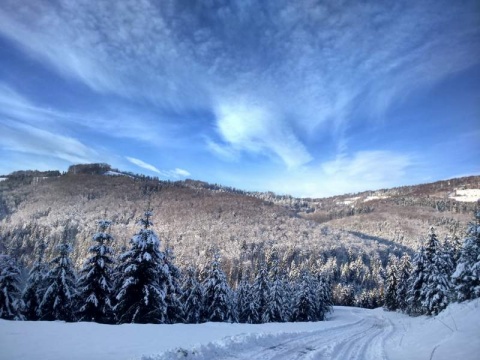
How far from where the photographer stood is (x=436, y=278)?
37.7m

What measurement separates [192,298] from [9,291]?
58.9ft

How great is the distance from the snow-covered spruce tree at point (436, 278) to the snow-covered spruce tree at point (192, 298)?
27.8 meters

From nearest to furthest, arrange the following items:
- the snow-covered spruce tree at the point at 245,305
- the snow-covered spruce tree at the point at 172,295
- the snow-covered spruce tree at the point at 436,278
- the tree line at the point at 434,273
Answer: the snow-covered spruce tree at the point at 172,295, the tree line at the point at 434,273, the snow-covered spruce tree at the point at 436,278, the snow-covered spruce tree at the point at 245,305

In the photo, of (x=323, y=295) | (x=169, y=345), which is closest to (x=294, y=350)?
(x=169, y=345)

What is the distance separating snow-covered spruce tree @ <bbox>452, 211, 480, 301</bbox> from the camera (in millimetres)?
19812

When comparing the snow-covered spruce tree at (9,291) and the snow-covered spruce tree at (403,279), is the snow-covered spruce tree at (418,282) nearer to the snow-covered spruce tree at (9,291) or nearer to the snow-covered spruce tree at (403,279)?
the snow-covered spruce tree at (403,279)

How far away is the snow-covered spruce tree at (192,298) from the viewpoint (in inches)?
1341

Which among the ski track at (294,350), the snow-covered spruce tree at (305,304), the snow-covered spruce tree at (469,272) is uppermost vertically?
the snow-covered spruce tree at (469,272)

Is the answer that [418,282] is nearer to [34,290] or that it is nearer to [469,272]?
[469,272]

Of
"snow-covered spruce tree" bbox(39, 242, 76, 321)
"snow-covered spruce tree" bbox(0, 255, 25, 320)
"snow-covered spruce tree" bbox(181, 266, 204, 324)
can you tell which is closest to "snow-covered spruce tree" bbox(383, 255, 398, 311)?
"snow-covered spruce tree" bbox(181, 266, 204, 324)

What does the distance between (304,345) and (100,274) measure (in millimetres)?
15484

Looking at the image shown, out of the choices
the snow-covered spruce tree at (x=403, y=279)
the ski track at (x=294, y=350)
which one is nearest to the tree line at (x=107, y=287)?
the ski track at (x=294, y=350)

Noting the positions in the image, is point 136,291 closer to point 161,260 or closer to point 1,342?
point 161,260

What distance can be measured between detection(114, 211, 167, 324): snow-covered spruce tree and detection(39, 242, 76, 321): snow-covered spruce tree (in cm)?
638
